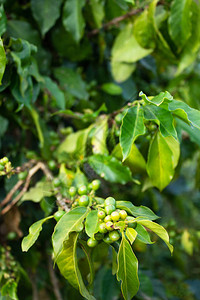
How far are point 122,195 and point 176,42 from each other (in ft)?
2.55

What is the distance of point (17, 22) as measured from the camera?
95 centimetres

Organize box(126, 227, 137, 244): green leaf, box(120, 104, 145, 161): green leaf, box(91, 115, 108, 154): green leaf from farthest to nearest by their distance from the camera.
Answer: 1. box(91, 115, 108, 154): green leaf
2. box(120, 104, 145, 161): green leaf
3. box(126, 227, 137, 244): green leaf

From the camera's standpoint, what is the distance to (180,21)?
33.9 inches

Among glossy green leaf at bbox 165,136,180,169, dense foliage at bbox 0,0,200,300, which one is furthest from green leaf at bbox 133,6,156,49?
glossy green leaf at bbox 165,136,180,169

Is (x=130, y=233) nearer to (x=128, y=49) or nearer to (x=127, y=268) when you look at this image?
(x=127, y=268)

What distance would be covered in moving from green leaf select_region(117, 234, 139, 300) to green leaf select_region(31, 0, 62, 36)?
750 millimetres

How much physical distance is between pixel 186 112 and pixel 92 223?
25cm

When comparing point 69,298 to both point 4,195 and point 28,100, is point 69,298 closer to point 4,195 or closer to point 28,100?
point 4,195

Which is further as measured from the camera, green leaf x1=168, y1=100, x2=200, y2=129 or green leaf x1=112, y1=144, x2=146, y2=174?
green leaf x1=112, y1=144, x2=146, y2=174

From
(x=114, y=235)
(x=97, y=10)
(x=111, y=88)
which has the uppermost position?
(x=97, y=10)

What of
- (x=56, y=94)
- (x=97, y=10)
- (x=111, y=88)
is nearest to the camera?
(x=56, y=94)

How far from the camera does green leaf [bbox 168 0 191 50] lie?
84cm

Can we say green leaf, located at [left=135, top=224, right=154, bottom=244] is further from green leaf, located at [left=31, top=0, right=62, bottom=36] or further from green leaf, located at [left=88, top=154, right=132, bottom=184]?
green leaf, located at [left=31, top=0, right=62, bottom=36]

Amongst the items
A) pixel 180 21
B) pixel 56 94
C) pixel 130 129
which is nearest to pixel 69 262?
pixel 130 129
